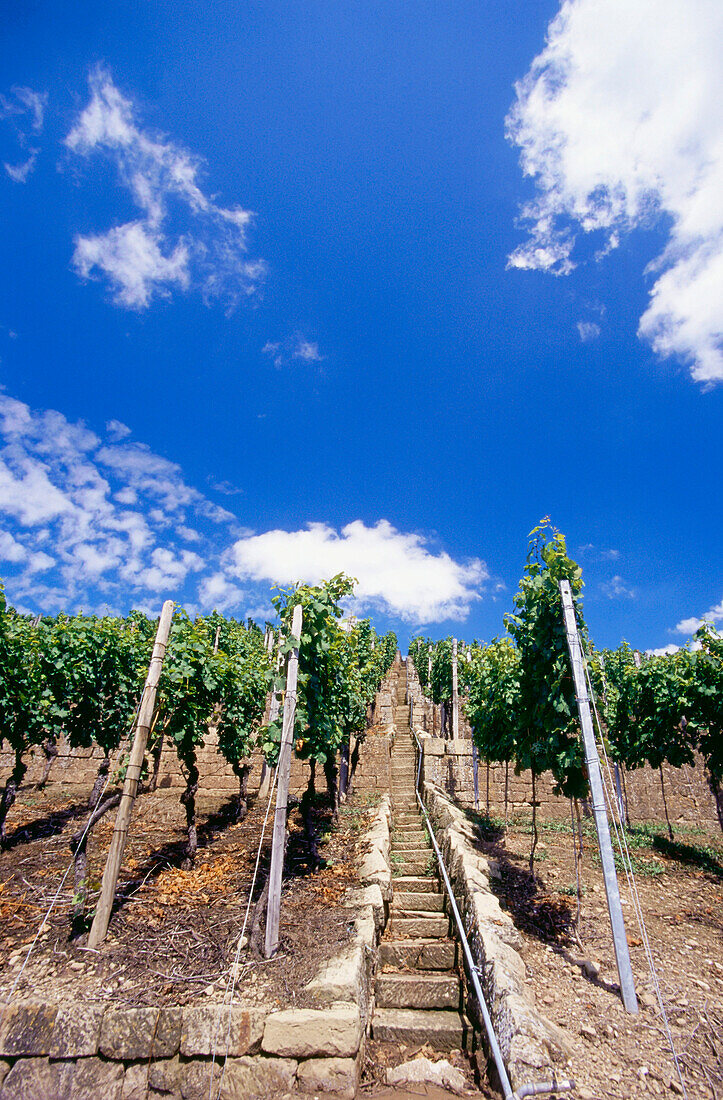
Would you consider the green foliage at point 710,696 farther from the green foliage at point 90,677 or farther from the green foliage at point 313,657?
the green foliage at point 90,677

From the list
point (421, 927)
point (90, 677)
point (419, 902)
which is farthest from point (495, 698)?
point (90, 677)

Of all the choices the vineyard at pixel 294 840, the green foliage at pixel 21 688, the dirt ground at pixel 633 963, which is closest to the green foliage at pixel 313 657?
the vineyard at pixel 294 840

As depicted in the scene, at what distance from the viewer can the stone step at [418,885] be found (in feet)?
22.0

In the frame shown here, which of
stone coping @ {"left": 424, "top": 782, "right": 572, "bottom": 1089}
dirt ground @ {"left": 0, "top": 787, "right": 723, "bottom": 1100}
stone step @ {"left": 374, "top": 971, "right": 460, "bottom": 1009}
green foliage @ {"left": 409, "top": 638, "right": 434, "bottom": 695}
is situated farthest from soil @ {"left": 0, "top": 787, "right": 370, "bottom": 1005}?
green foliage @ {"left": 409, "top": 638, "right": 434, "bottom": 695}

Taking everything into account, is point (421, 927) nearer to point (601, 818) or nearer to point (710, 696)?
point (601, 818)

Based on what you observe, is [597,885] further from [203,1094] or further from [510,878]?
[203,1094]

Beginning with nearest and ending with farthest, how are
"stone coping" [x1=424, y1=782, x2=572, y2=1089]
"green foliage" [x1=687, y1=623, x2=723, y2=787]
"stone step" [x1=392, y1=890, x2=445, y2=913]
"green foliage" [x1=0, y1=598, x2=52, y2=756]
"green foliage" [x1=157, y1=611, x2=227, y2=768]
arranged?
"stone coping" [x1=424, y1=782, x2=572, y2=1089] → "stone step" [x1=392, y1=890, x2=445, y2=913] → "green foliage" [x1=157, y1=611, x2=227, y2=768] → "green foliage" [x1=0, y1=598, x2=52, y2=756] → "green foliage" [x1=687, y1=623, x2=723, y2=787]

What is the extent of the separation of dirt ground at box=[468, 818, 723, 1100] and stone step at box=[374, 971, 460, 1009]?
2.45 feet

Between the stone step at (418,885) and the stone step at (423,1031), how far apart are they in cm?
256

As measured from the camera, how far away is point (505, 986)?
12.1 feet

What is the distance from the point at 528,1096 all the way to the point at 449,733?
2265cm

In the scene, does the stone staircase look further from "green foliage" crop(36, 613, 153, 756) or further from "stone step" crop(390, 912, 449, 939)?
"green foliage" crop(36, 613, 153, 756)

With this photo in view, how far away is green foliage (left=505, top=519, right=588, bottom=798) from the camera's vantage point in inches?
220

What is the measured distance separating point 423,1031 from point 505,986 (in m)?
0.98
